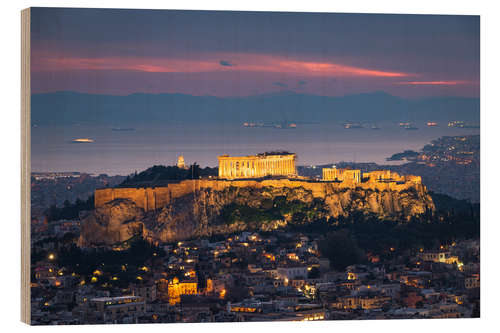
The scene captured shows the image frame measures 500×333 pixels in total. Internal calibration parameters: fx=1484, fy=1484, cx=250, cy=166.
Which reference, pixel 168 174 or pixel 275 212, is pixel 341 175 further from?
pixel 168 174

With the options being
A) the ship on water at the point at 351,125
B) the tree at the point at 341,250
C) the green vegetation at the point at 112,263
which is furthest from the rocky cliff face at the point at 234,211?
the ship on water at the point at 351,125

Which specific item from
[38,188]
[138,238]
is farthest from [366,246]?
[38,188]

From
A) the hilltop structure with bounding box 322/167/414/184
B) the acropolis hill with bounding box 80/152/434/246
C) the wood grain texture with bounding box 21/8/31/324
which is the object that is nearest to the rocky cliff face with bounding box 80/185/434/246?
the acropolis hill with bounding box 80/152/434/246

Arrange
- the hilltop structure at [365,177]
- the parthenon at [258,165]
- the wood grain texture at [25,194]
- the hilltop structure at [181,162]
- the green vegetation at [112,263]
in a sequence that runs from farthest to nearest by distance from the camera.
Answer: the hilltop structure at [365,177] < the parthenon at [258,165] < the hilltop structure at [181,162] < the green vegetation at [112,263] < the wood grain texture at [25,194]

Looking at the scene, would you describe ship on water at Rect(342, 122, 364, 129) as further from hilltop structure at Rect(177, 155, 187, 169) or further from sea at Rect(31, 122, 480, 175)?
hilltop structure at Rect(177, 155, 187, 169)

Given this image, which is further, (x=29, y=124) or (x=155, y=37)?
(x=155, y=37)

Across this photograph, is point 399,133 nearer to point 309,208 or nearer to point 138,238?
point 309,208

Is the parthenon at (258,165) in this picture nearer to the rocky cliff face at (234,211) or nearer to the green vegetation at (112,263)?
the rocky cliff face at (234,211)

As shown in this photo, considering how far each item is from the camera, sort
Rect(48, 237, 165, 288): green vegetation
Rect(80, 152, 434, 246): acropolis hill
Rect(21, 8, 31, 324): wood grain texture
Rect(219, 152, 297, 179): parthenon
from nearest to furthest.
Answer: Rect(21, 8, 31, 324): wood grain texture < Rect(48, 237, 165, 288): green vegetation < Rect(219, 152, 297, 179): parthenon < Rect(80, 152, 434, 246): acropolis hill
